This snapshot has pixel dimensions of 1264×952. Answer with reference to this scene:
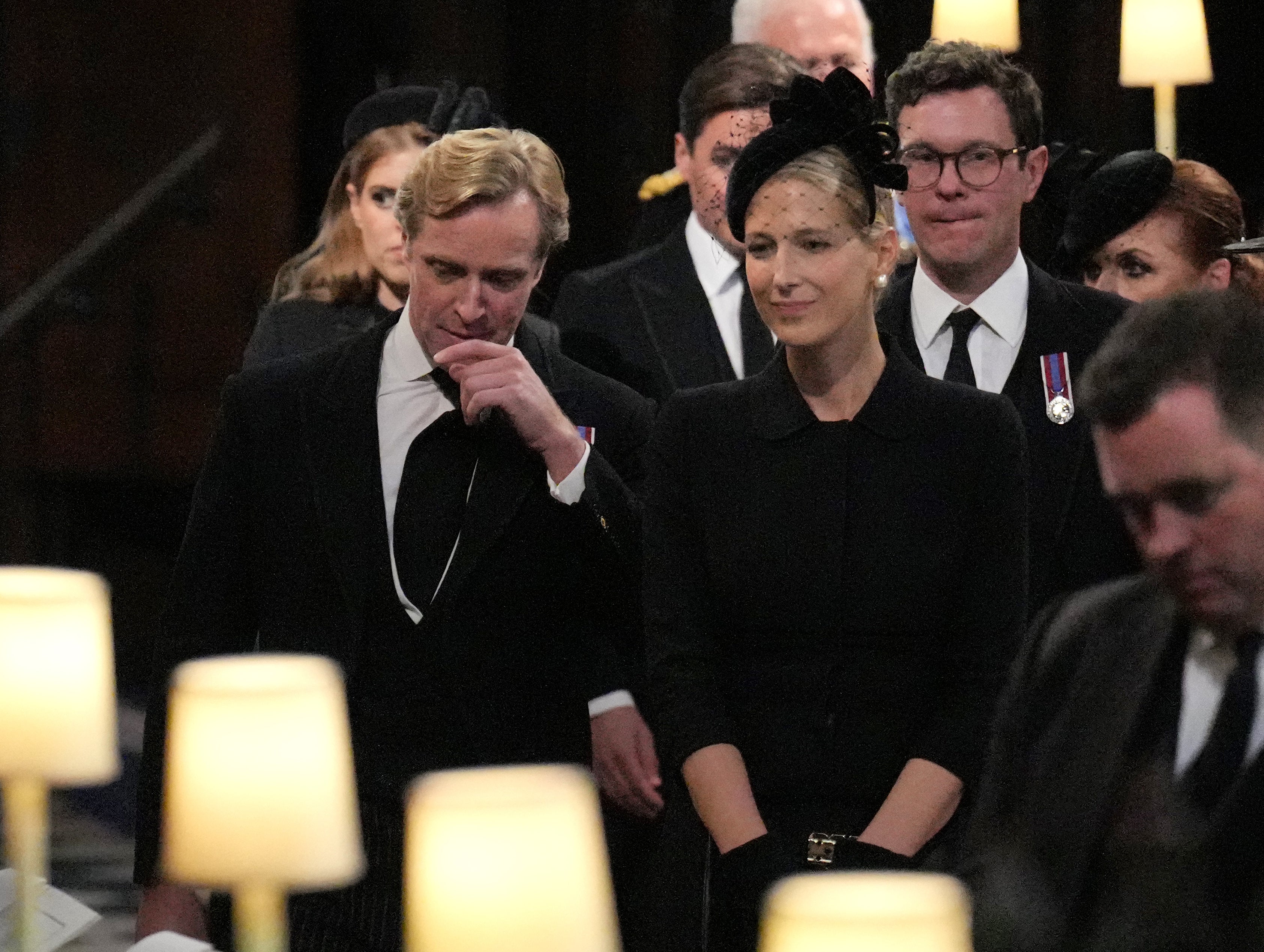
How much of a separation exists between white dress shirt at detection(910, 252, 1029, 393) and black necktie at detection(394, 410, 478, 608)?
0.73 m

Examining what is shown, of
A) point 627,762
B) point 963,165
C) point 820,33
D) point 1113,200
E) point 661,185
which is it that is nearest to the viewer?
point 627,762

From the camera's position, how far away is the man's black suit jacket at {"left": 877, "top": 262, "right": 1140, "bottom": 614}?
2.89 metres

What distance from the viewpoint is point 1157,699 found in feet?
6.29

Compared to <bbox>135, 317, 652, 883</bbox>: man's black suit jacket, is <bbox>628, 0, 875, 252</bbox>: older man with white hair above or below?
above

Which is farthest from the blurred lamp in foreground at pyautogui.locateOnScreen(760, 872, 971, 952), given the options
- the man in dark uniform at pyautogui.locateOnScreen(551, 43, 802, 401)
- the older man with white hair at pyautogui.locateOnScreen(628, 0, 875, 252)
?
the older man with white hair at pyautogui.locateOnScreen(628, 0, 875, 252)

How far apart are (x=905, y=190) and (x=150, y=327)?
18.4 feet

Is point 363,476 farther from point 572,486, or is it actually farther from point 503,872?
point 503,872

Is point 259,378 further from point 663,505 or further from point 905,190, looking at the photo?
point 905,190

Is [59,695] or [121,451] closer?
[59,695]

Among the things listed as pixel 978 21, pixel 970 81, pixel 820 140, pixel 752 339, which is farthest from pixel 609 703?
pixel 978 21

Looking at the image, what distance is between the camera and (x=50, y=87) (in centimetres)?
811

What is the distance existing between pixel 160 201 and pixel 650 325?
187 inches

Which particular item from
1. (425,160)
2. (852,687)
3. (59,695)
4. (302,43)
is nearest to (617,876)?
(852,687)

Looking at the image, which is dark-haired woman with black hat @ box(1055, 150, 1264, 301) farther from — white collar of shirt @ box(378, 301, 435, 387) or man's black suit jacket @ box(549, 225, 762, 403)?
white collar of shirt @ box(378, 301, 435, 387)
